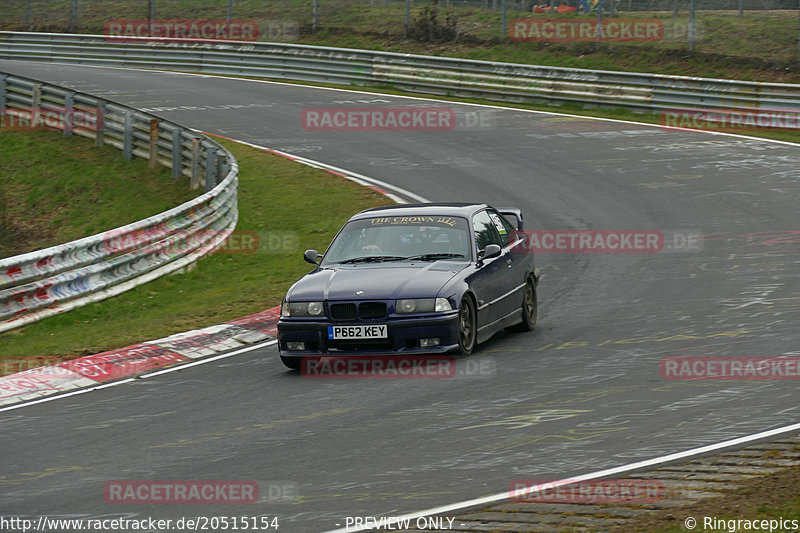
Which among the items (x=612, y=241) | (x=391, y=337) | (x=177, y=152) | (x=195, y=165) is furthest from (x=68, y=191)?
(x=391, y=337)

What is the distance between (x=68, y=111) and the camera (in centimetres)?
2692

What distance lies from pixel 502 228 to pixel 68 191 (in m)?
14.1

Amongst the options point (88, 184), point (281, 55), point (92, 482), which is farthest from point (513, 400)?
point (281, 55)

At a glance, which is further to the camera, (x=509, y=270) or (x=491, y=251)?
(x=509, y=270)

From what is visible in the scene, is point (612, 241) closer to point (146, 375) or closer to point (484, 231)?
point (484, 231)

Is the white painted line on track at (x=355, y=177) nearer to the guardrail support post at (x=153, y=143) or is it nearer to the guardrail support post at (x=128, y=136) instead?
the guardrail support post at (x=153, y=143)

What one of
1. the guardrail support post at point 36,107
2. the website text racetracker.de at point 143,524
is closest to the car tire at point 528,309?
the website text racetracker.de at point 143,524

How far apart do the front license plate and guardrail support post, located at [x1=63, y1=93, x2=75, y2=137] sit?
18.1 m

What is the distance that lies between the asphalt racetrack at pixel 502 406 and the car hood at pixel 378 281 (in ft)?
2.57

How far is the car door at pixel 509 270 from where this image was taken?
466 inches

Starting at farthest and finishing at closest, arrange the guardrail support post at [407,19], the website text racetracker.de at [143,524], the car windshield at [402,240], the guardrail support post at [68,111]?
the guardrail support post at [407,19]
the guardrail support post at [68,111]
the car windshield at [402,240]
the website text racetracker.de at [143,524]

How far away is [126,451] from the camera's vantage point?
8.00 m

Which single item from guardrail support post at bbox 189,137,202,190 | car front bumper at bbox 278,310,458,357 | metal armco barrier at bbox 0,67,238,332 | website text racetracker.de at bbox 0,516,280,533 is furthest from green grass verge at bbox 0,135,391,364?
website text racetracker.de at bbox 0,516,280,533

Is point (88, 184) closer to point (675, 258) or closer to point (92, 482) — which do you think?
point (675, 258)
